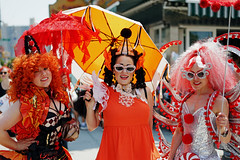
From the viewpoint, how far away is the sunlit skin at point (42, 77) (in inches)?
96.4

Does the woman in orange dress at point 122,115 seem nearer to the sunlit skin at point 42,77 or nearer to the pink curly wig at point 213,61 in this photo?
the sunlit skin at point 42,77

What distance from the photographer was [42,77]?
2.46 meters

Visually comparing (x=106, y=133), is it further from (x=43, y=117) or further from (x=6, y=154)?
(x=6, y=154)

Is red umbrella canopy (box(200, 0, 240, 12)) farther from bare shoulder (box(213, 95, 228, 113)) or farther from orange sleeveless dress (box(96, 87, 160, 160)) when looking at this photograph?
orange sleeveless dress (box(96, 87, 160, 160))

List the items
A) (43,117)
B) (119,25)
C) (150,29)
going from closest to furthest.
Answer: (43,117) < (119,25) < (150,29)

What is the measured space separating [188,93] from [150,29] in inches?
320

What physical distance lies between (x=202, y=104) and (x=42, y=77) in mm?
1387

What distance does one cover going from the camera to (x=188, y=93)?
2.69 metres

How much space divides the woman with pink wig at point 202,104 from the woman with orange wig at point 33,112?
1064mm

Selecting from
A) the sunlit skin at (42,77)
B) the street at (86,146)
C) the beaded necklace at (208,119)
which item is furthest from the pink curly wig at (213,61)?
the street at (86,146)

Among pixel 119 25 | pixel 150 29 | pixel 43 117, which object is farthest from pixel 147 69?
pixel 150 29

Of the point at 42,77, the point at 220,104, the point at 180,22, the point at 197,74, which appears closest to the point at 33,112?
the point at 42,77

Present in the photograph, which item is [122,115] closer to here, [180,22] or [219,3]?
[219,3]

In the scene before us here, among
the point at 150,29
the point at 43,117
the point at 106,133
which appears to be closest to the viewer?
the point at 43,117
